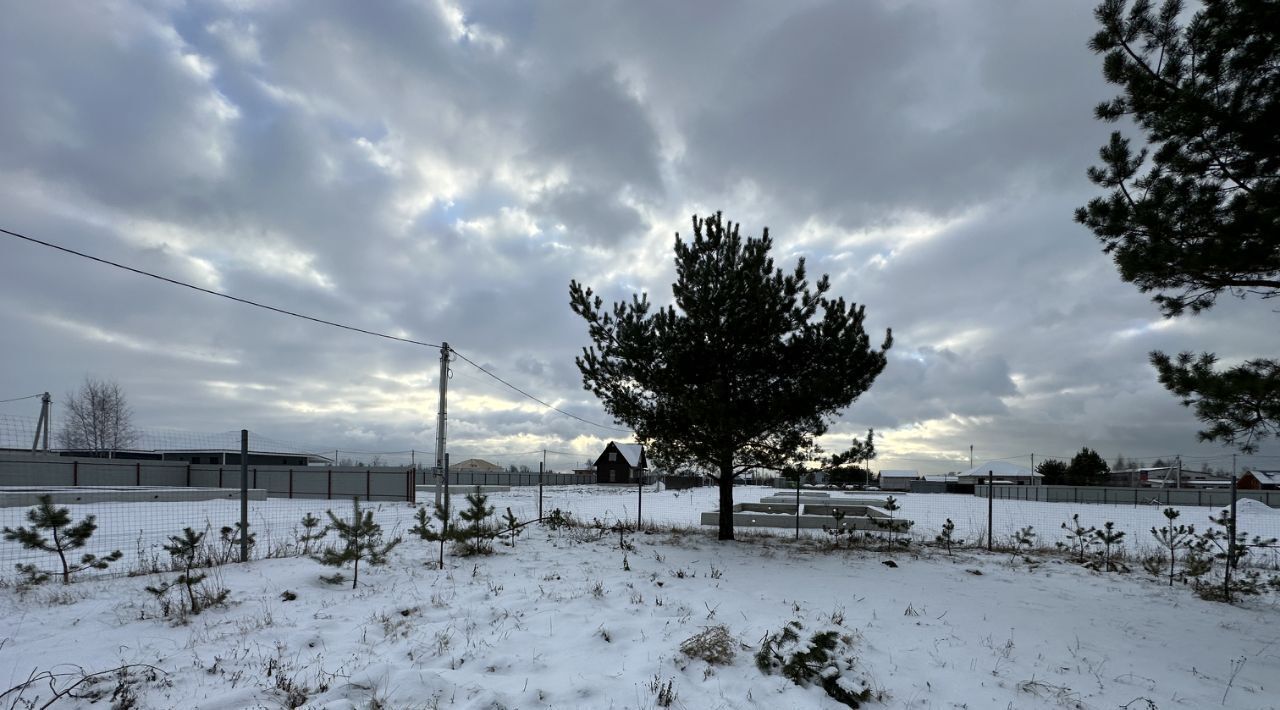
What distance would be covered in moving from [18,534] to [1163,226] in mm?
11254

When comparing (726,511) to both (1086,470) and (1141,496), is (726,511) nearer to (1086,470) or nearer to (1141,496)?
(1141,496)

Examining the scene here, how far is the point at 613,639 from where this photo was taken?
16.0ft

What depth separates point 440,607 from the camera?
5695 mm

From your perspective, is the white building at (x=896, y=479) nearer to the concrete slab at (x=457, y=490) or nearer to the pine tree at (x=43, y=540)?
the concrete slab at (x=457, y=490)

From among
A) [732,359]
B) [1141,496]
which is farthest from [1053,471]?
[732,359]

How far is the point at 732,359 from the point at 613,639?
249 inches

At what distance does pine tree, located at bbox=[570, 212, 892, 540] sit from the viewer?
9.91m

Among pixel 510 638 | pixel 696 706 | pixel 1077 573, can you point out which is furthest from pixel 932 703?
pixel 1077 573

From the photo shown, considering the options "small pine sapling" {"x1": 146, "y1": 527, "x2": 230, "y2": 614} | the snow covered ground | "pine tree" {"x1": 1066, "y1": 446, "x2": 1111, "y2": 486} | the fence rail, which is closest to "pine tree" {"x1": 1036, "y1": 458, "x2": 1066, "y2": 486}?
"pine tree" {"x1": 1066, "y1": 446, "x2": 1111, "y2": 486}

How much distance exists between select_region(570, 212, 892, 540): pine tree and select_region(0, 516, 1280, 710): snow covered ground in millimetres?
2756

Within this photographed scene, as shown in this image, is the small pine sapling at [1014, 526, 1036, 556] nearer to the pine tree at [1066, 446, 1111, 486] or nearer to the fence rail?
the fence rail

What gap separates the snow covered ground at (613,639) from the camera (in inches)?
153

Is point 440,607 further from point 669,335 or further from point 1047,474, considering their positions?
point 1047,474

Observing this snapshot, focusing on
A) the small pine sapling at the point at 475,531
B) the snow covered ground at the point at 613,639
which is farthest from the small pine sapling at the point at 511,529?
the snow covered ground at the point at 613,639
